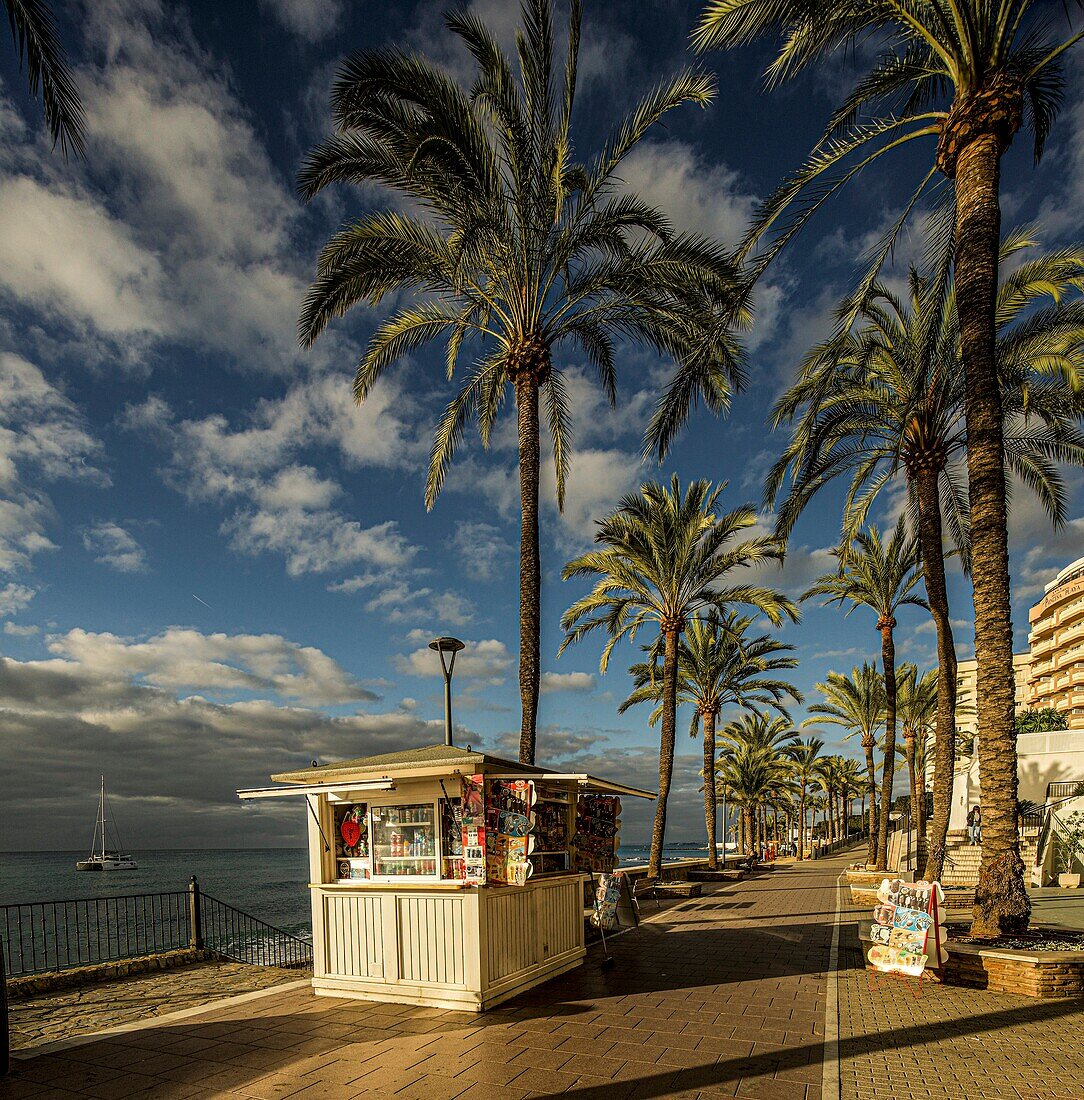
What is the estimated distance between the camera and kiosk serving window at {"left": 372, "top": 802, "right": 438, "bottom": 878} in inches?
346

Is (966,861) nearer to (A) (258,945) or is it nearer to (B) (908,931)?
(B) (908,931)

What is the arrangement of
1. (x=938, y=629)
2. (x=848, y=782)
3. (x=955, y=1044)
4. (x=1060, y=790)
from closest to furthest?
(x=955, y=1044) → (x=938, y=629) → (x=1060, y=790) → (x=848, y=782)

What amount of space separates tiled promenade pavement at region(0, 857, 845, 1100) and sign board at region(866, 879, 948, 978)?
3.07 feet

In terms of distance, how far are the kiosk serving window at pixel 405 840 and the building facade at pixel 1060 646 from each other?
71377mm

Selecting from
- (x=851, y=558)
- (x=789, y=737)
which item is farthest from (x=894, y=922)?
(x=789, y=737)

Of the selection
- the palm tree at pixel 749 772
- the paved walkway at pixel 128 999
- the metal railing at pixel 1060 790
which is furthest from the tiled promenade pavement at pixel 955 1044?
the palm tree at pixel 749 772

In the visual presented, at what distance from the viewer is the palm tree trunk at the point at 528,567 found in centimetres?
1220

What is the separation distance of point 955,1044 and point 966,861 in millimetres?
21254

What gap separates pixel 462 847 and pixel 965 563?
53.8 feet

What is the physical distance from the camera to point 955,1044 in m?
6.64

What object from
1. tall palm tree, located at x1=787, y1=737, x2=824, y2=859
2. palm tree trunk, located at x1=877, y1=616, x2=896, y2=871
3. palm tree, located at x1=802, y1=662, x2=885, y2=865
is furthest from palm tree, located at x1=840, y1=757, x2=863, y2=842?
palm tree trunk, located at x1=877, y1=616, x2=896, y2=871

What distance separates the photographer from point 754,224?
10797 millimetres

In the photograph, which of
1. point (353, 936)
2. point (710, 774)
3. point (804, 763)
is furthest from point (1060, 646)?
point (353, 936)

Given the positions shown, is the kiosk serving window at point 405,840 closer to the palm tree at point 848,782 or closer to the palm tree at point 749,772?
the palm tree at point 749,772
